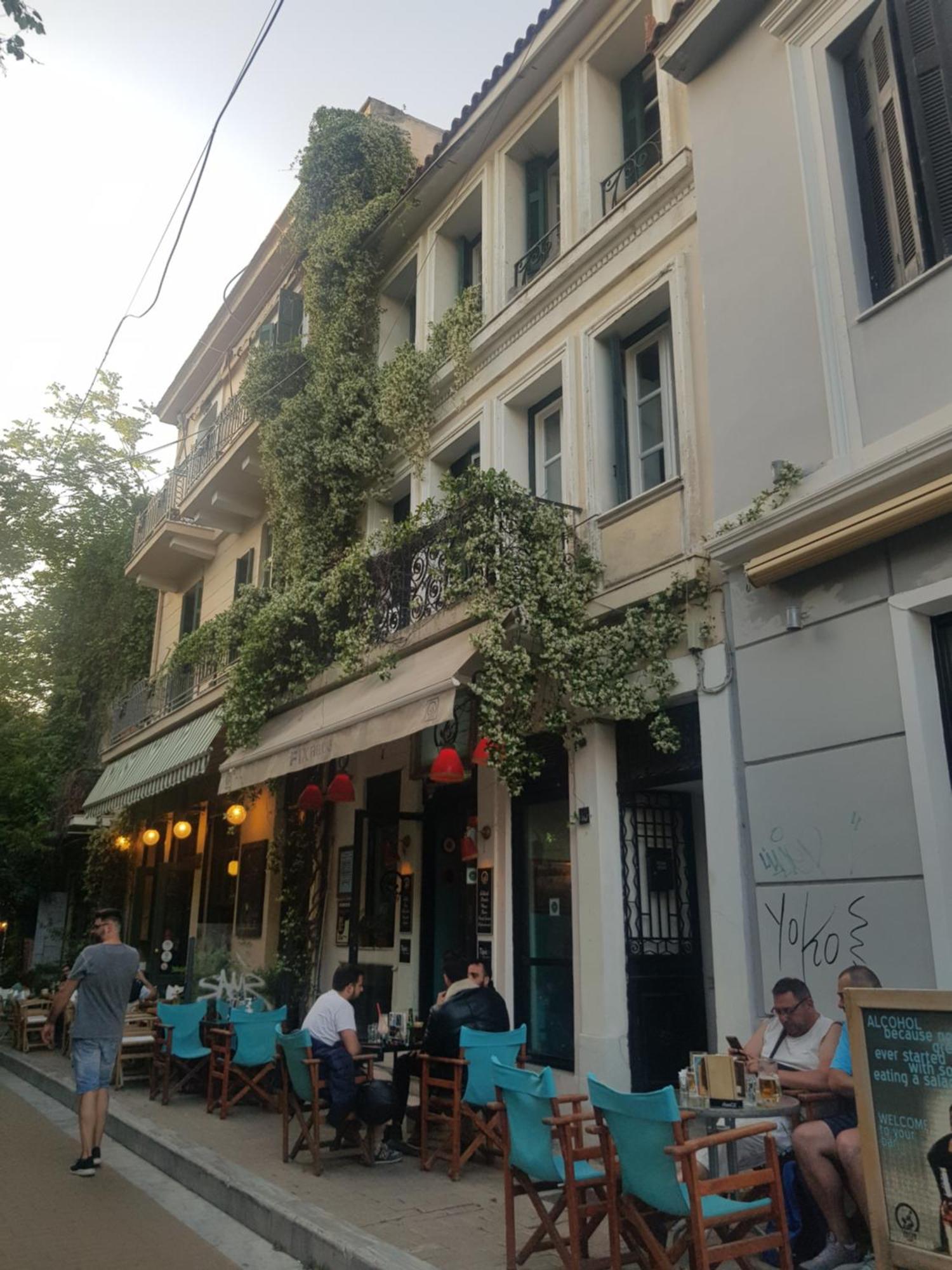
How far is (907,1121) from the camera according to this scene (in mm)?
3729

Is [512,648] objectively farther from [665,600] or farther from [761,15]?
[761,15]

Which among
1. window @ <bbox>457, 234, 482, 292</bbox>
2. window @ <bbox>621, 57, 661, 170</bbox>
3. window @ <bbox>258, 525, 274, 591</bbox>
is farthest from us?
window @ <bbox>258, 525, 274, 591</bbox>

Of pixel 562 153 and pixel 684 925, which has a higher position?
pixel 562 153

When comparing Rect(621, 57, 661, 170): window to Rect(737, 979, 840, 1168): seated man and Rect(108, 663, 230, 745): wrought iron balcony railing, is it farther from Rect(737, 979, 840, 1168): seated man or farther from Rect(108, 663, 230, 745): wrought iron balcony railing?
Rect(108, 663, 230, 745): wrought iron balcony railing

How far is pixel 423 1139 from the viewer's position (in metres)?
7.04

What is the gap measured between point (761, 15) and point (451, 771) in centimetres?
656

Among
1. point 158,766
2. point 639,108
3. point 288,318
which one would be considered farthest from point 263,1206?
point 288,318

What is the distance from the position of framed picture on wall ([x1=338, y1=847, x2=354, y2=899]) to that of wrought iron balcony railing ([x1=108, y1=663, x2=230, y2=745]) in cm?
330

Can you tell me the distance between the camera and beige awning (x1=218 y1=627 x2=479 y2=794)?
27.9 ft

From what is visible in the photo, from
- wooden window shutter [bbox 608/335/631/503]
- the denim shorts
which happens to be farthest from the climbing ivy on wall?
the denim shorts

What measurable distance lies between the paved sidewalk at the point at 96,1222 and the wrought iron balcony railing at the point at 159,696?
7796mm

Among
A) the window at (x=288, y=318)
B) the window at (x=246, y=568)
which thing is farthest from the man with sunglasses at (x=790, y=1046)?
the window at (x=288, y=318)

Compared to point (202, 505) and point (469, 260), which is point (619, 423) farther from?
point (202, 505)

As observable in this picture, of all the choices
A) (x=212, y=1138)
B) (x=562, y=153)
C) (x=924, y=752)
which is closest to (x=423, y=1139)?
(x=212, y=1138)
